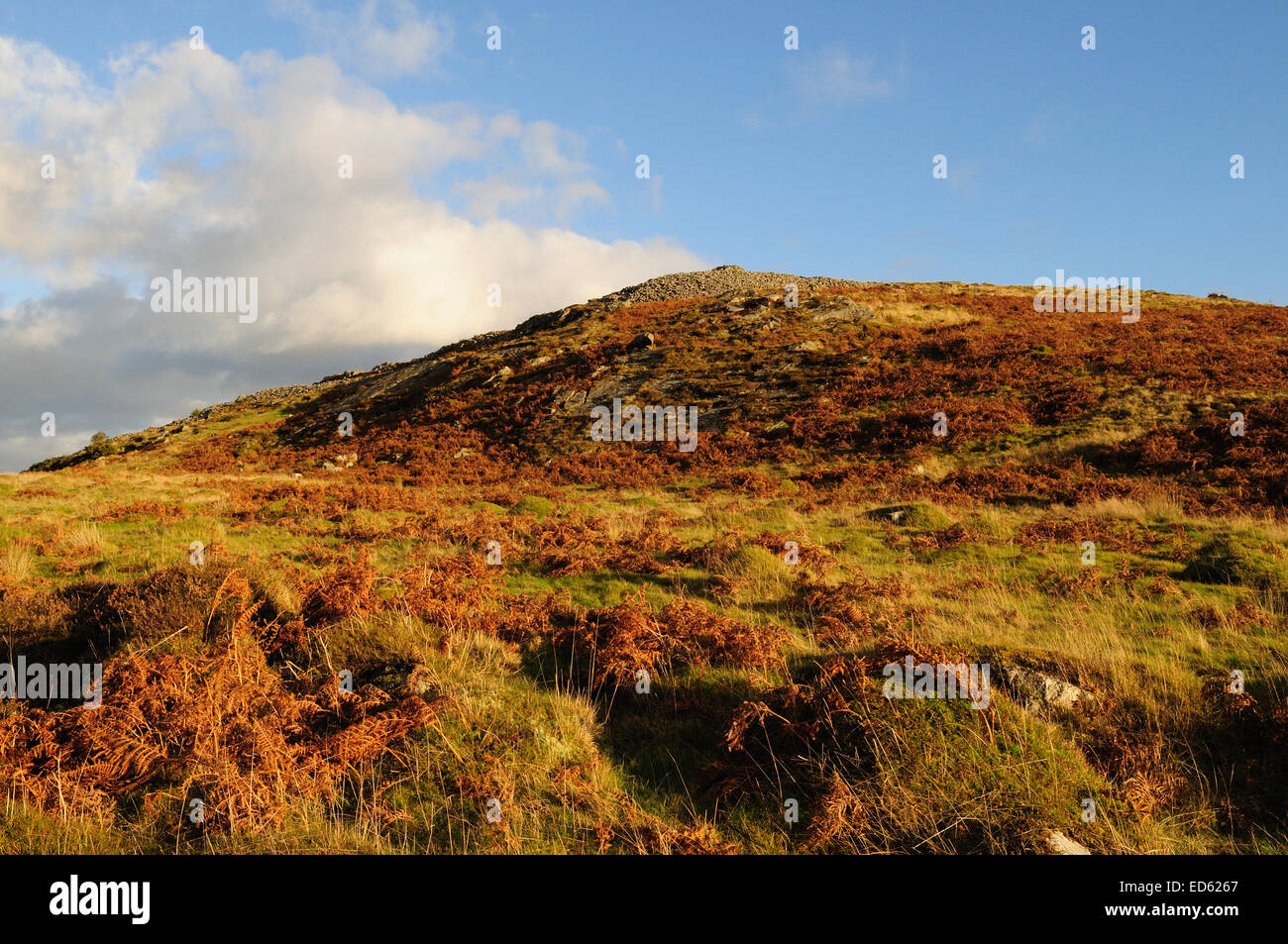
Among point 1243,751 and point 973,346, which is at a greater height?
point 973,346

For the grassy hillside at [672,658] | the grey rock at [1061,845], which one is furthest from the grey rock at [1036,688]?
the grey rock at [1061,845]

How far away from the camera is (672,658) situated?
823cm

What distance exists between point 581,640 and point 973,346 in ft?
114

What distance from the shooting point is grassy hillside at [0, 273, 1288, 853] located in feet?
17.5

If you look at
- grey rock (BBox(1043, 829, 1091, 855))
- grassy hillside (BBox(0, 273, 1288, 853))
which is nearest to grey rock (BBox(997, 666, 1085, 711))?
grassy hillside (BBox(0, 273, 1288, 853))

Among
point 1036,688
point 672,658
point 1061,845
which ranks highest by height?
point 1036,688

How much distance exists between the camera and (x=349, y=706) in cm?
699

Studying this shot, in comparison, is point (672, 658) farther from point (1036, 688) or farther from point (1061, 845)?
point (1061, 845)

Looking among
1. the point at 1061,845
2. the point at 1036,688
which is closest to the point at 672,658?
the point at 1036,688
